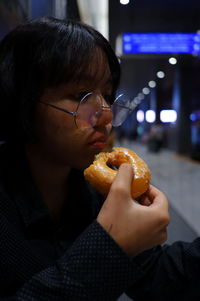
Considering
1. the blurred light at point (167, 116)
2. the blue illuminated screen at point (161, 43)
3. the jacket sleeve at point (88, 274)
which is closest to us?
the jacket sleeve at point (88, 274)

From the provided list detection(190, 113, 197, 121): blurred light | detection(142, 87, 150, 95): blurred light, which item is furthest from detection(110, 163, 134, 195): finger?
detection(142, 87, 150, 95): blurred light

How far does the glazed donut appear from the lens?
31.0 inches

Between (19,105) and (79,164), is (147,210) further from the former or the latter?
(19,105)

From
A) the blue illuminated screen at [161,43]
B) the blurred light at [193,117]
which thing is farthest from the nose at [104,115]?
the blurred light at [193,117]

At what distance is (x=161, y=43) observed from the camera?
226 inches

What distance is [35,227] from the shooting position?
2.97 feet

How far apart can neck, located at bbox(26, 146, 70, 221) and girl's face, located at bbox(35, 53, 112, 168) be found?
10 centimetres

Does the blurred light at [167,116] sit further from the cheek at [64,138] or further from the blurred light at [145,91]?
the cheek at [64,138]

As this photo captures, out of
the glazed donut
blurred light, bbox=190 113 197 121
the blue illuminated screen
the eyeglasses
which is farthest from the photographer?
blurred light, bbox=190 113 197 121

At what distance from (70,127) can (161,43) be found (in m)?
5.48

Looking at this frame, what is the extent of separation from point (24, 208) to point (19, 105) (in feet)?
1.12

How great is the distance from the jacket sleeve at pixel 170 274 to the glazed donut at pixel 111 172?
0.31 metres

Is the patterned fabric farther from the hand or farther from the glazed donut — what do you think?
the glazed donut

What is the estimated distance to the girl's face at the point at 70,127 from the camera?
0.89 meters
